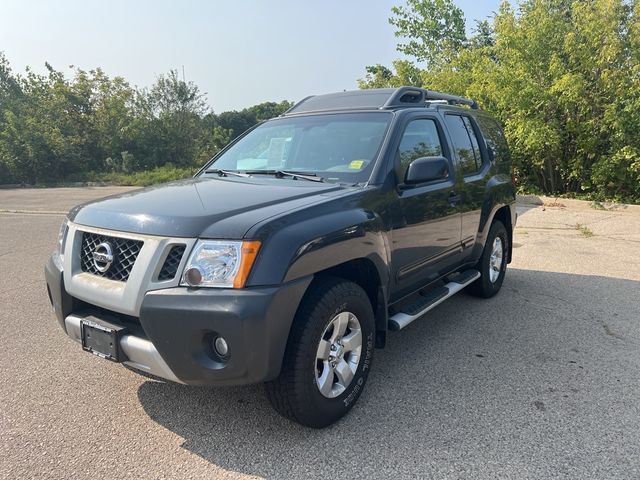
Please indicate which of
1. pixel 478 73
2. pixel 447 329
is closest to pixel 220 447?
pixel 447 329

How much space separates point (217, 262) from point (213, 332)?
33 centimetres

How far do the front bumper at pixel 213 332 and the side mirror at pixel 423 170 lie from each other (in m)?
1.18

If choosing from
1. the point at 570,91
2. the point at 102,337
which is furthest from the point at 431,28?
the point at 102,337

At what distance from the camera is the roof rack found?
3949 millimetres

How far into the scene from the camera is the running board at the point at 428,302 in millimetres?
3348

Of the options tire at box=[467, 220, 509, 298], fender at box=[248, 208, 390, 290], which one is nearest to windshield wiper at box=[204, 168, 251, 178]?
fender at box=[248, 208, 390, 290]

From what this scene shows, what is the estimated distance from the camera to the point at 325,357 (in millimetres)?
2727

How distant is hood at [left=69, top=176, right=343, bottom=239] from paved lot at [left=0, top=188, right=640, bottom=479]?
1.16 meters

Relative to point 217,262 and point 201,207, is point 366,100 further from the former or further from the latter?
point 217,262

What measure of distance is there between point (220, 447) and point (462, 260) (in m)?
2.81

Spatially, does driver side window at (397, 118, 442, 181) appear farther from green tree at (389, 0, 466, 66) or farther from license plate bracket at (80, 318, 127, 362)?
green tree at (389, 0, 466, 66)

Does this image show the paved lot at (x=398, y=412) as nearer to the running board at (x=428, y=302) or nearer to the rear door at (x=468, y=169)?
the running board at (x=428, y=302)

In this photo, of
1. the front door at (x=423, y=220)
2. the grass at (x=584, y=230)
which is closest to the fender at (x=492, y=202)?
the front door at (x=423, y=220)

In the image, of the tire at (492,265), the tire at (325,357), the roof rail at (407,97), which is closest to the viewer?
the tire at (325,357)
